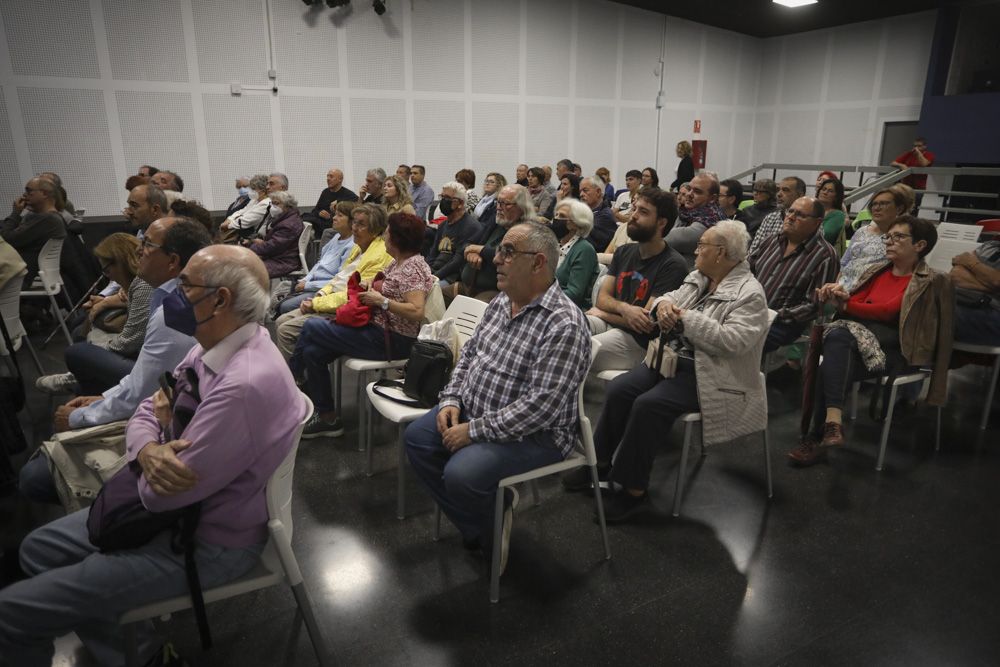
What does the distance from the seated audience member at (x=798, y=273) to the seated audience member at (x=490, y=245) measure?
5.12 feet

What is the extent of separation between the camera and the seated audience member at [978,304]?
132 inches

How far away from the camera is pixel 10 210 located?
7.21 m

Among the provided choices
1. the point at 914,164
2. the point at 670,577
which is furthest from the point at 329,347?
the point at 914,164

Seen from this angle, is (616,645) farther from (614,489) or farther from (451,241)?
(451,241)

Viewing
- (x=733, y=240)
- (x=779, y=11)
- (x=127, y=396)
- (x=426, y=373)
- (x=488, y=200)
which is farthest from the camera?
(x=779, y=11)

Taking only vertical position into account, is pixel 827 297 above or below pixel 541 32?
below

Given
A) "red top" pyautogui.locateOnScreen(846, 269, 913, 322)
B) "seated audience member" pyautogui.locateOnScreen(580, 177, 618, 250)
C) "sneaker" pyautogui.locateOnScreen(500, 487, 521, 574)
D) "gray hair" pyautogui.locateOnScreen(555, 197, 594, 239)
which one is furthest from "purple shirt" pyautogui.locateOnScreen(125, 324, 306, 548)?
"seated audience member" pyautogui.locateOnScreen(580, 177, 618, 250)

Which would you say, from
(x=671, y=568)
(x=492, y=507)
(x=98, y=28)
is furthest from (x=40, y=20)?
(x=671, y=568)

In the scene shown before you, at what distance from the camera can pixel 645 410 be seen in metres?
2.64

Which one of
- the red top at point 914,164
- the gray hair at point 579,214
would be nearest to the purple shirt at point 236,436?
the gray hair at point 579,214

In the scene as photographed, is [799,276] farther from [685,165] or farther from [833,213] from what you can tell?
[685,165]

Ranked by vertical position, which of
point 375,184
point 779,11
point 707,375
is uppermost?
point 779,11

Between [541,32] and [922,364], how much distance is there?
351 inches

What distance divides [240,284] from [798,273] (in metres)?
3.07
